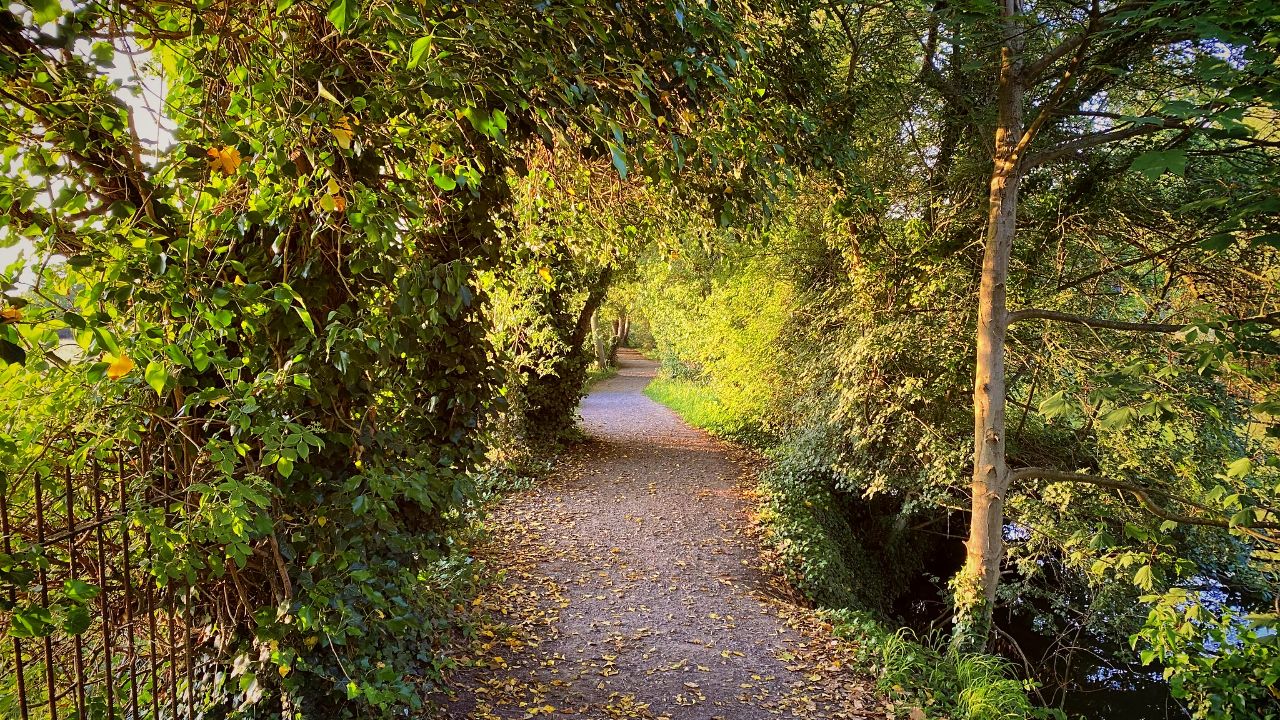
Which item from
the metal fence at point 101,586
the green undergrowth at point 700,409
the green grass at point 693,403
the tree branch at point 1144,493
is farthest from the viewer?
the green grass at point 693,403

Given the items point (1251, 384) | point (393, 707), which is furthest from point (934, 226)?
point (393, 707)

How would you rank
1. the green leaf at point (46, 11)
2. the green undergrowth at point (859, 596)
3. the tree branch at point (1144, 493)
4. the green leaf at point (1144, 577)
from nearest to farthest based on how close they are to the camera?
the green leaf at point (46, 11) → the green leaf at point (1144, 577) → the tree branch at point (1144, 493) → the green undergrowth at point (859, 596)

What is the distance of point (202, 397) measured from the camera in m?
1.86

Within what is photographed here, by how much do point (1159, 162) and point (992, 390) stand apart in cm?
463

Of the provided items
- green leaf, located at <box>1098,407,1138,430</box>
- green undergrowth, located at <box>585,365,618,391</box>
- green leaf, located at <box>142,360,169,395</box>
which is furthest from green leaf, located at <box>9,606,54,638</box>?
green undergrowth, located at <box>585,365,618,391</box>

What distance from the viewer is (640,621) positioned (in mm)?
5531

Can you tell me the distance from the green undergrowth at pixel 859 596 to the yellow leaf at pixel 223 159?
516 centimetres

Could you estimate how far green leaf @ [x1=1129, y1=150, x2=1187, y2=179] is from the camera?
1.54 m

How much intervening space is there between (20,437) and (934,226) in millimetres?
7178

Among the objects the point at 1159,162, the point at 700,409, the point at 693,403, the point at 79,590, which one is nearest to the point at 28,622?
the point at 79,590

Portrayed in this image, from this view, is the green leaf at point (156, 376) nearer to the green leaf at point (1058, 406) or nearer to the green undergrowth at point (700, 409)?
the green leaf at point (1058, 406)

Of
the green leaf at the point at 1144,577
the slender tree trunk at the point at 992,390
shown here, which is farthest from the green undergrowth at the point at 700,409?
the green leaf at the point at 1144,577

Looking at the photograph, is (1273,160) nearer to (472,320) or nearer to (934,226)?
(934,226)

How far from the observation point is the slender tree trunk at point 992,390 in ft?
17.9
